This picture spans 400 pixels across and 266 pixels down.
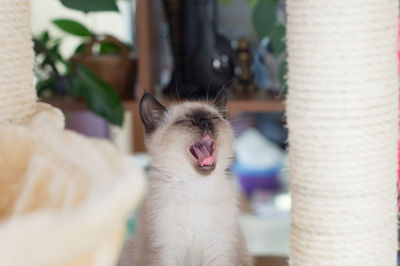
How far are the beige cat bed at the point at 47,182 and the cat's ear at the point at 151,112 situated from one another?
0.47 ft

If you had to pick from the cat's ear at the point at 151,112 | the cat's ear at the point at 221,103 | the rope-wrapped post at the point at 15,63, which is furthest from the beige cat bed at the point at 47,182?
the cat's ear at the point at 221,103

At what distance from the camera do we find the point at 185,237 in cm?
86

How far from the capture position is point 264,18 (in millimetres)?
1488

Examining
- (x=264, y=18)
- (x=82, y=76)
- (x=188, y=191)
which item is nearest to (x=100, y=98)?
(x=82, y=76)

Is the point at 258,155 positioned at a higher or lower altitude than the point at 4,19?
lower

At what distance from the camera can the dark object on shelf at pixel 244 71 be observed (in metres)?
1.90

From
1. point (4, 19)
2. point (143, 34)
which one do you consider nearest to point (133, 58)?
point (143, 34)

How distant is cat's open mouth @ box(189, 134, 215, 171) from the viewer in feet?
2.72

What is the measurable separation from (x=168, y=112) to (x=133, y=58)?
1025 mm

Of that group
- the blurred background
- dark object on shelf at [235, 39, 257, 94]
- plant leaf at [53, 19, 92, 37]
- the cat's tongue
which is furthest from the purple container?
the cat's tongue

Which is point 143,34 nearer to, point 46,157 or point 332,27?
point 332,27

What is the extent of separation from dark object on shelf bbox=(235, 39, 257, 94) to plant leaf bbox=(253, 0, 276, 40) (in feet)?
1.33

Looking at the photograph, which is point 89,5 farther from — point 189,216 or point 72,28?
point 189,216

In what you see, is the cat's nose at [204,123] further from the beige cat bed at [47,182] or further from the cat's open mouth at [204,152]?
the beige cat bed at [47,182]
